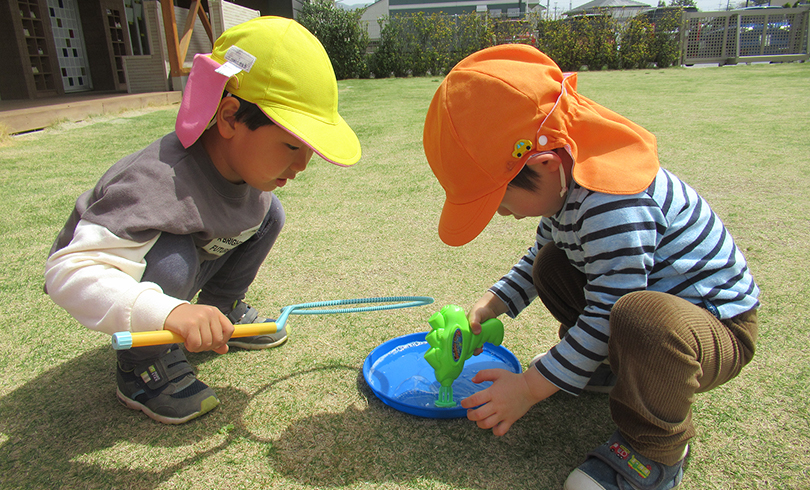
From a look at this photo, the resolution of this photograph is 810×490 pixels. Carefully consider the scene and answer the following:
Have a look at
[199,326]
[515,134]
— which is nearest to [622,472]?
[515,134]

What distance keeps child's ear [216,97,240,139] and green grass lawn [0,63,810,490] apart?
0.64 m

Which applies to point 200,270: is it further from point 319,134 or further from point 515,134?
point 515,134

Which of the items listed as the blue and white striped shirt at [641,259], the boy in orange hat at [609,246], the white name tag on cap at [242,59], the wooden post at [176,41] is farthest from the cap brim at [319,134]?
the wooden post at [176,41]

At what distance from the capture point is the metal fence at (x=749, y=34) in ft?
42.5

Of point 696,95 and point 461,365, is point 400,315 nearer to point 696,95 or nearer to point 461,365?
point 461,365

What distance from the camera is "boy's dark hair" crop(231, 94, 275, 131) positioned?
127cm

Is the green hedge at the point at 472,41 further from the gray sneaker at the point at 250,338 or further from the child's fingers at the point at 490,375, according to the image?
the child's fingers at the point at 490,375

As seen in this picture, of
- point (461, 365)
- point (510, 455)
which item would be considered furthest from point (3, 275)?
point (510, 455)

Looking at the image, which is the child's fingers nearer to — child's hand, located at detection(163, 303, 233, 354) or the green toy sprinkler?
the green toy sprinkler

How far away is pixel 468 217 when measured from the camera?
3.67ft

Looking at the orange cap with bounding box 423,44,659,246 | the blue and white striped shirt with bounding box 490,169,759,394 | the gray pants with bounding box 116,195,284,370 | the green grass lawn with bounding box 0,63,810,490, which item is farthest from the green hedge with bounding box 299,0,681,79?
the blue and white striped shirt with bounding box 490,169,759,394

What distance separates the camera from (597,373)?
4.41 ft

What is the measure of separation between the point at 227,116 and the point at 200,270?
0.45 metres

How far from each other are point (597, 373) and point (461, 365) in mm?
349
